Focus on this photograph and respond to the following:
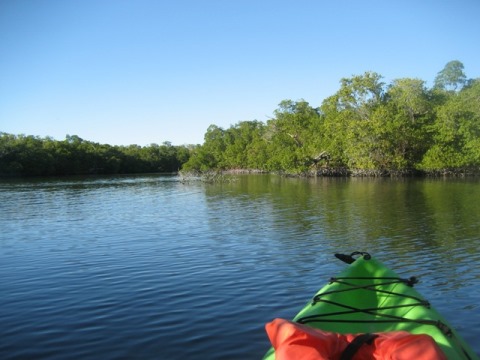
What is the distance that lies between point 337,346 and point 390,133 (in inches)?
2187

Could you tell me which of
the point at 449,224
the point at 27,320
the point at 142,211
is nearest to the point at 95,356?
the point at 27,320

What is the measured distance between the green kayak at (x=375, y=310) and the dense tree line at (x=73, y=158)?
8776 centimetres

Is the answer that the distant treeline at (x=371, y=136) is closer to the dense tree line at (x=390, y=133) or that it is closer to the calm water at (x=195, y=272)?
the dense tree line at (x=390, y=133)

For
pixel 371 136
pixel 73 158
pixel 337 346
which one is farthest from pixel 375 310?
pixel 73 158

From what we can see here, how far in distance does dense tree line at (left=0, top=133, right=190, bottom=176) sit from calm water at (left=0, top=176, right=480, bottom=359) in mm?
73523

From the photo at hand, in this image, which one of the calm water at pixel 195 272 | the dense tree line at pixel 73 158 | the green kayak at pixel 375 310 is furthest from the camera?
the dense tree line at pixel 73 158

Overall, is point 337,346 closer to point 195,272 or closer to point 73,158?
point 195,272

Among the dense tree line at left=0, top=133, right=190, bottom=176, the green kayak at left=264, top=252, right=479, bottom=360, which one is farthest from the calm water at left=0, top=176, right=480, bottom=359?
the dense tree line at left=0, top=133, right=190, bottom=176

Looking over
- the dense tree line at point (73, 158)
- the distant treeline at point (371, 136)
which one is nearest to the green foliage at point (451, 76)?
the distant treeline at point (371, 136)

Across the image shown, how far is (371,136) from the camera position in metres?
56.0

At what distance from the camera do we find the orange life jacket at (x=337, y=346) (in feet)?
11.9

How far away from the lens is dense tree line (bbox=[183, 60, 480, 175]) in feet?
171

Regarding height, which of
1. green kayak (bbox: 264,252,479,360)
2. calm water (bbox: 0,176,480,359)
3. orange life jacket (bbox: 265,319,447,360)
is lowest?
calm water (bbox: 0,176,480,359)

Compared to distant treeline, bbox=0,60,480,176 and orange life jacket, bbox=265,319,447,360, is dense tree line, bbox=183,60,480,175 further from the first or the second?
orange life jacket, bbox=265,319,447,360
